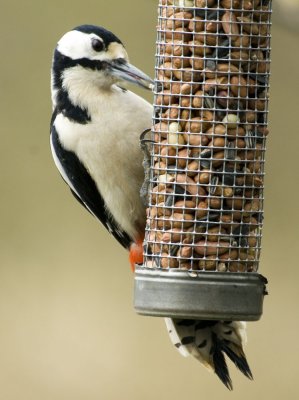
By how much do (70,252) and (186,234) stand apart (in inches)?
190

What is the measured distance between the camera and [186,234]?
17.3ft

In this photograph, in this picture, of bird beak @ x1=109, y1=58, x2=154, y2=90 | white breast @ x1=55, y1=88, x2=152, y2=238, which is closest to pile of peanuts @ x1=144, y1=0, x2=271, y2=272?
bird beak @ x1=109, y1=58, x2=154, y2=90

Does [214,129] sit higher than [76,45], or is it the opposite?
[76,45]

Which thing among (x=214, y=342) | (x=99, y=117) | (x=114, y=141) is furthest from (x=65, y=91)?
(x=214, y=342)

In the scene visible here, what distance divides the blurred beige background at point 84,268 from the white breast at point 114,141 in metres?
3.36

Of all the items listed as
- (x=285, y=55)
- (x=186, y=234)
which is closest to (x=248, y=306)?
(x=186, y=234)

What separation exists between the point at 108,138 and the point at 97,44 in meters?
0.42

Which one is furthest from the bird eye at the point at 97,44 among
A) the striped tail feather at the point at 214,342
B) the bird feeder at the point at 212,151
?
the striped tail feather at the point at 214,342

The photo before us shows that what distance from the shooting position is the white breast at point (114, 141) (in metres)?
5.92

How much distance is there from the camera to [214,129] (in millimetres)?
5242

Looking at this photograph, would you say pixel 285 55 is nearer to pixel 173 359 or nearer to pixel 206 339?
pixel 173 359

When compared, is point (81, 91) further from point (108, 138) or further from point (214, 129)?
point (214, 129)

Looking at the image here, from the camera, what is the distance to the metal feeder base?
16.8 ft

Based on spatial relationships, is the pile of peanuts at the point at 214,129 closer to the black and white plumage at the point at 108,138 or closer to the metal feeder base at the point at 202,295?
→ the metal feeder base at the point at 202,295
